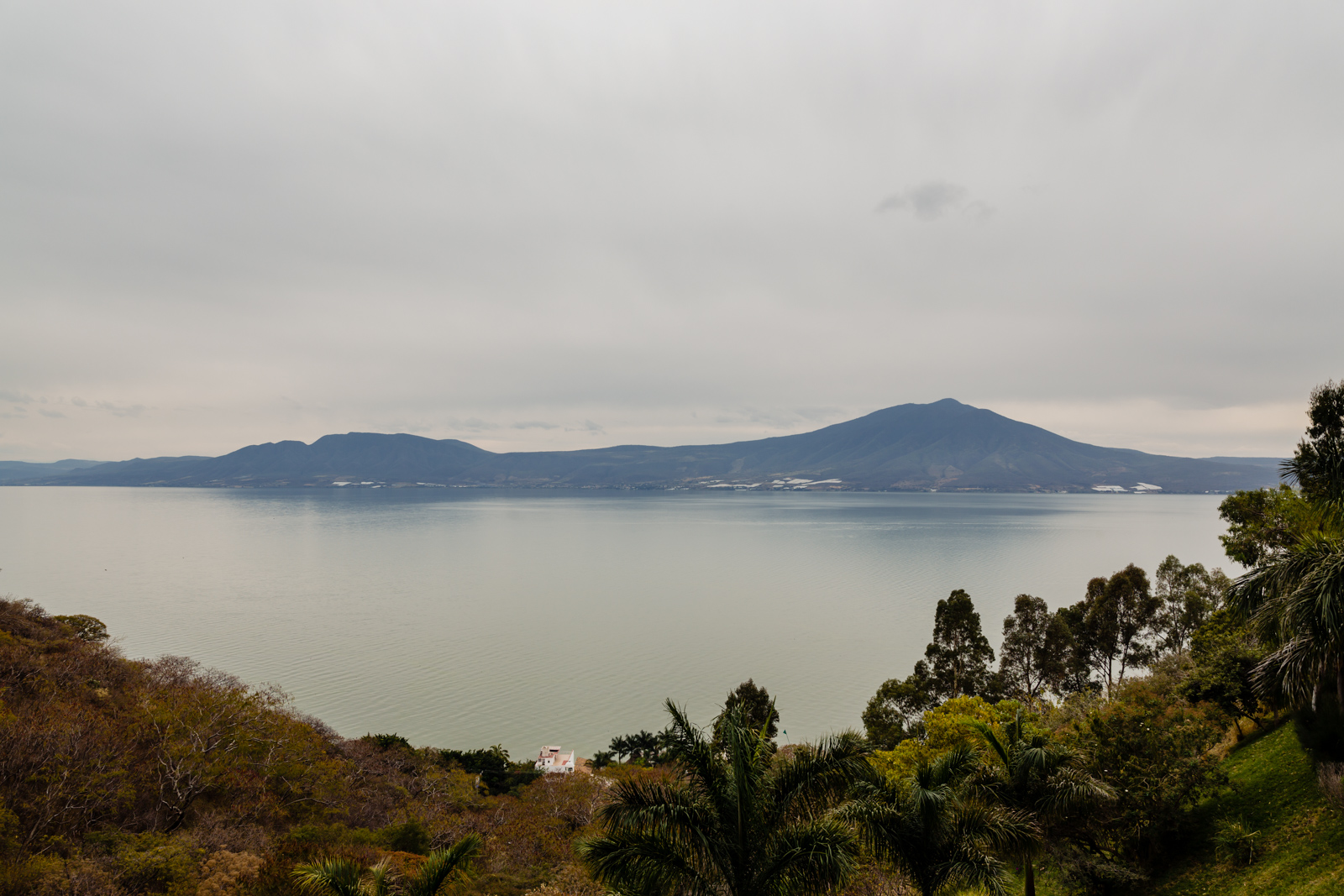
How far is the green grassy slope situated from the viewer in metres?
10.3

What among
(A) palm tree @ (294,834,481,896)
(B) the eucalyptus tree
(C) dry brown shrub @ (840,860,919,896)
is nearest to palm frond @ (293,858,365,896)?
(A) palm tree @ (294,834,481,896)

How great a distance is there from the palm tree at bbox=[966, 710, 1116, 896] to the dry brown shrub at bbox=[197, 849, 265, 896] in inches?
579

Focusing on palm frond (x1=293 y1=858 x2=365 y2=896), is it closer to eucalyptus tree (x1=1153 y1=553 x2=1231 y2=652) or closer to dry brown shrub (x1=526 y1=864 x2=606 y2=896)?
dry brown shrub (x1=526 y1=864 x2=606 y2=896)

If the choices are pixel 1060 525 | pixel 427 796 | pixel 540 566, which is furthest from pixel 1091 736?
pixel 1060 525

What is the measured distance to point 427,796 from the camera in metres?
25.1

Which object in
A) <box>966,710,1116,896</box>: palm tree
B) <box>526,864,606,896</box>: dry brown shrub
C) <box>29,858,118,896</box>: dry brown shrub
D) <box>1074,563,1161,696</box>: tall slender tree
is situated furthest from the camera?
<box>1074,563,1161,696</box>: tall slender tree

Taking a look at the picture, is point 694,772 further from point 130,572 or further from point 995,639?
point 130,572

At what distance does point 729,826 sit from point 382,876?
520cm

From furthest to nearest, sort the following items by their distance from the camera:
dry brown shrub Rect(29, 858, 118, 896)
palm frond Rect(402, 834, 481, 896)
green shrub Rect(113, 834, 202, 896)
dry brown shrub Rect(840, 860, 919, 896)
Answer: dry brown shrub Rect(840, 860, 919, 896) < green shrub Rect(113, 834, 202, 896) < dry brown shrub Rect(29, 858, 118, 896) < palm frond Rect(402, 834, 481, 896)

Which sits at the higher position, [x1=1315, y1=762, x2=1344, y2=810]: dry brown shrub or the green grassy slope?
[x1=1315, y1=762, x2=1344, y2=810]: dry brown shrub

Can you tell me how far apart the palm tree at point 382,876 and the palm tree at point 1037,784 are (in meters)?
8.82

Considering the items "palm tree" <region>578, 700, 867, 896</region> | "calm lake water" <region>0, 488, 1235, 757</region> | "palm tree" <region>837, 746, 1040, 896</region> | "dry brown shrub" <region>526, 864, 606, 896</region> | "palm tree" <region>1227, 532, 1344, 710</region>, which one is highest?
"palm tree" <region>1227, 532, 1344, 710</region>

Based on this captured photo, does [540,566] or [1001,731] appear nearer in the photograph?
[1001,731]

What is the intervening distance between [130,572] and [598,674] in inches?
3057
